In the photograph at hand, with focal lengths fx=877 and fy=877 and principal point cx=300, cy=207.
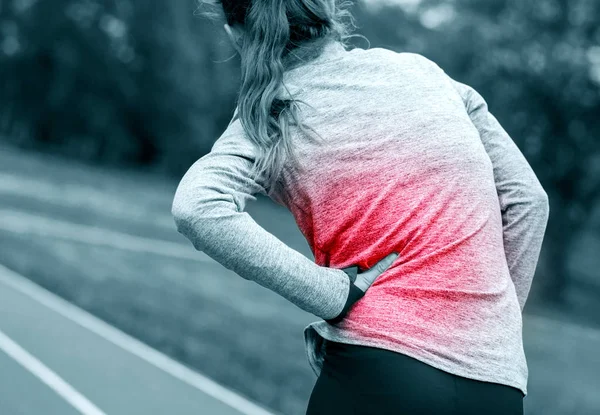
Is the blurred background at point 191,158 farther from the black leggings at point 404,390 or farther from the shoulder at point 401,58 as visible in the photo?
the black leggings at point 404,390

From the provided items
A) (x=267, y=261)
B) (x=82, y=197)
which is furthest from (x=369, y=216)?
(x=82, y=197)

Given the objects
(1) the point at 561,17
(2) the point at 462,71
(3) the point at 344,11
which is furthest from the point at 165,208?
(3) the point at 344,11

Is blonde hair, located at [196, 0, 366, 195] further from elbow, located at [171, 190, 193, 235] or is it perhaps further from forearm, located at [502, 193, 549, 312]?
forearm, located at [502, 193, 549, 312]

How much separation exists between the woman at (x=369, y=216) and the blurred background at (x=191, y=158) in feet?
1.81

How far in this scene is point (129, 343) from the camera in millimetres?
8148

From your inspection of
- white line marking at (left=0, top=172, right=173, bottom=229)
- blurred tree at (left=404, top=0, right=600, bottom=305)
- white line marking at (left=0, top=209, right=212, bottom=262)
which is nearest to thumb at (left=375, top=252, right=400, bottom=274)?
white line marking at (left=0, top=209, right=212, bottom=262)

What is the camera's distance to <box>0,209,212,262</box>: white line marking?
55.1ft

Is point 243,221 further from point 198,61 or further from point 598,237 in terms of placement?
point 598,237

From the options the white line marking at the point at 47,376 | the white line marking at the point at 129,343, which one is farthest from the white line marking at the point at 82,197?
the white line marking at the point at 47,376

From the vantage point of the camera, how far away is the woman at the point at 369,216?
1510 millimetres

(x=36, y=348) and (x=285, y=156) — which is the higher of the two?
(x=285, y=156)

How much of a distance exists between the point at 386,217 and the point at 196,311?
9472 mm

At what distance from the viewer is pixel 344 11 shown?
1810 mm

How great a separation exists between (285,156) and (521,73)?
1767 centimetres
